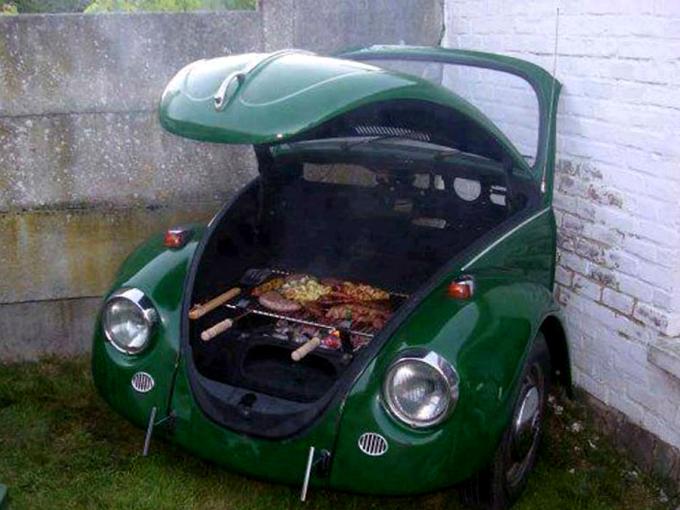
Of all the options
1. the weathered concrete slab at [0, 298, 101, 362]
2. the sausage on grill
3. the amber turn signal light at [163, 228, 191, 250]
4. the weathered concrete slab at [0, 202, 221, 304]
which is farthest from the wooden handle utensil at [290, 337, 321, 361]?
the weathered concrete slab at [0, 298, 101, 362]

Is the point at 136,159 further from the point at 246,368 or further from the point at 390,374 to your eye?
the point at 390,374

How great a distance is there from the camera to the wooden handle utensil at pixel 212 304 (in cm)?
329

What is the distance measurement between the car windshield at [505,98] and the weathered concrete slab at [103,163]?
114 cm

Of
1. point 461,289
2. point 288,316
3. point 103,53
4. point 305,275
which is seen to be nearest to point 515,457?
point 461,289

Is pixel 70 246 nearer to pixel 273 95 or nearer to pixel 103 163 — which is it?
pixel 103 163

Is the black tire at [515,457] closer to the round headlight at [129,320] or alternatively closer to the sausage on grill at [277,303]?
the sausage on grill at [277,303]

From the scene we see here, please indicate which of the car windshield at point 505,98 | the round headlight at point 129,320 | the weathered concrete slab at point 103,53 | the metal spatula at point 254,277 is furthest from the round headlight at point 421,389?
the weathered concrete slab at point 103,53

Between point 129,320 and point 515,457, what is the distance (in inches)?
65.3

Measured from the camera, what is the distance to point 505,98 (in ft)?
14.4

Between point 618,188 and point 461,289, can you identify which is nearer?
point 461,289

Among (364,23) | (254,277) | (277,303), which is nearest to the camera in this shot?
(277,303)

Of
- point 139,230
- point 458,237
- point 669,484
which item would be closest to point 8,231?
point 139,230

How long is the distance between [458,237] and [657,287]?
90cm

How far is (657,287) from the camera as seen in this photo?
3.40 metres
